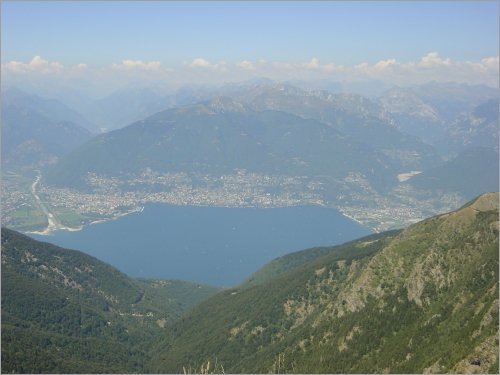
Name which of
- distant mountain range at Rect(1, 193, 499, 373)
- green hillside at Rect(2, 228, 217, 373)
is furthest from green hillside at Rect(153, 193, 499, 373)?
green hillside at Rect(2, 228, 217, 373)

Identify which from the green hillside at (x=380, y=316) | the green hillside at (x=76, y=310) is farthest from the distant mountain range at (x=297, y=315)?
the green hillside at (x=76, y=310)

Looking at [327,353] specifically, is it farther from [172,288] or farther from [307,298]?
[172,288]

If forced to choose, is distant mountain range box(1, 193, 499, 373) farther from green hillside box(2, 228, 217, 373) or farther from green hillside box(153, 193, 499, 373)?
green hillside box(2, 228, 217, 373)

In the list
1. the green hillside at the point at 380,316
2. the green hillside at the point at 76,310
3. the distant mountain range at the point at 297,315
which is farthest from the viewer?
the green hillside at the point at 76,310

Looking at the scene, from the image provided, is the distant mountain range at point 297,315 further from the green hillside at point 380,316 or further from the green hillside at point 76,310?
the green hillside at point 76,310

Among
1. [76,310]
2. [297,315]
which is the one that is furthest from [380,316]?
[76,310]
